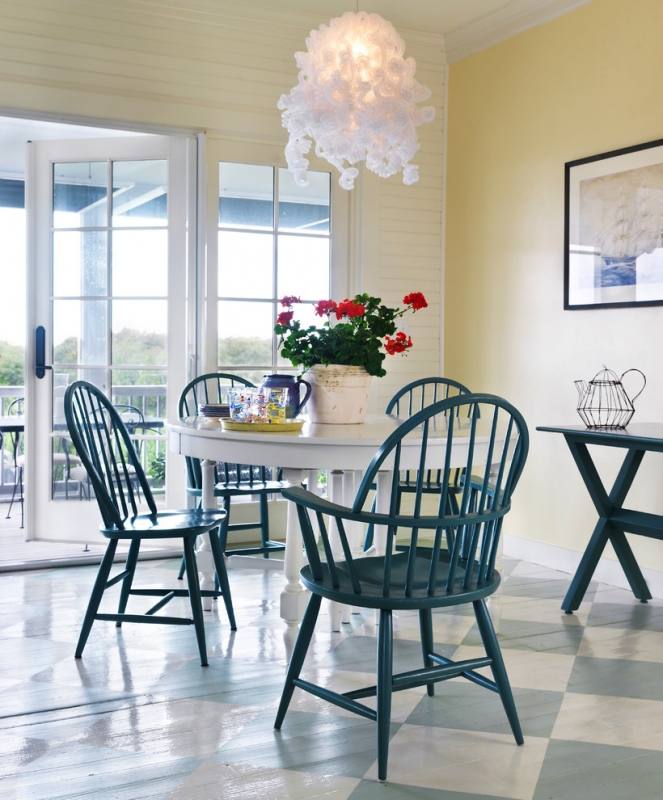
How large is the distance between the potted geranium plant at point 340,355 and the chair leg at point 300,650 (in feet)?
3.16

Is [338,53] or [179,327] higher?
[338,53]

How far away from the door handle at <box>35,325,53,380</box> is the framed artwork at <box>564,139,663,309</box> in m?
2.67

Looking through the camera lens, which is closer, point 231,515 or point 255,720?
point 255,720


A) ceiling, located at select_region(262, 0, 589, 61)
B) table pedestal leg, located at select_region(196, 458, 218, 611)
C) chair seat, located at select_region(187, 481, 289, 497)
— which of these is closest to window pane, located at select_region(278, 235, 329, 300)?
ceiling, located at select_region(262, 0, 589, 61)

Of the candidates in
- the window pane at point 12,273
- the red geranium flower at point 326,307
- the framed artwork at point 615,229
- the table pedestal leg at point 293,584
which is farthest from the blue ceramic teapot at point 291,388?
the window pane at point 12,273

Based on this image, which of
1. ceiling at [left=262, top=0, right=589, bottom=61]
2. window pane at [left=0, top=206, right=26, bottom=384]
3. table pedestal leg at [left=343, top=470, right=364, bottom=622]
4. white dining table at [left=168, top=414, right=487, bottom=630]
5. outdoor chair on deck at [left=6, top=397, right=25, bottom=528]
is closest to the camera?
white dining table at [left=168, top=414, right=487, bottom=630]

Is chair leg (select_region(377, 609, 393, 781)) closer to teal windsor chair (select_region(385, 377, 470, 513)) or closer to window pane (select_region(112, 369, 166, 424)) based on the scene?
teal windsor chair (select_region(385, 377, 470, 513))

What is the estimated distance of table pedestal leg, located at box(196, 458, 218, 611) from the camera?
3.58 meters

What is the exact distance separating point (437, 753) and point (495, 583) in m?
0.46

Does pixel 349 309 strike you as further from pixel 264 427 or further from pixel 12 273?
pixel 12 273

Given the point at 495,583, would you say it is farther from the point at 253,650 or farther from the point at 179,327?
the point at 179,327

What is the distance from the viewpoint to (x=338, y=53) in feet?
10.4

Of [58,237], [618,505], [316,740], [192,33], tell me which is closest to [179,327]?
[58,237]

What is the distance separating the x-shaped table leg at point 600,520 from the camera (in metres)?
3.74
